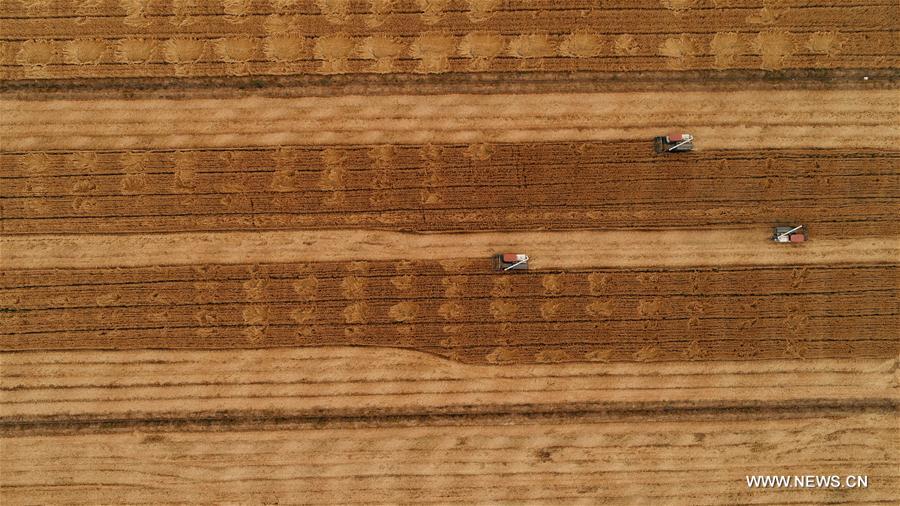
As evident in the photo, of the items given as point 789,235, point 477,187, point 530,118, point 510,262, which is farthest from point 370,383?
point 789,235

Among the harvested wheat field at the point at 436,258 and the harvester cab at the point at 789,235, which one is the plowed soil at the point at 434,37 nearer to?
the harvested wheat field at the point at 436,258

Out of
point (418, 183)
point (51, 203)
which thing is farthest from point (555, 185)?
point (51, 203)

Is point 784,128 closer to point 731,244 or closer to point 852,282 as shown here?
point 731,244

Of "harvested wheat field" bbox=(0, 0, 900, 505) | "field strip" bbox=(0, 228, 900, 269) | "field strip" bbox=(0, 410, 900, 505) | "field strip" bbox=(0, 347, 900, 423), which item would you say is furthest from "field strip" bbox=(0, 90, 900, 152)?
"field strip" bbox=(0, 410, 900, 505)

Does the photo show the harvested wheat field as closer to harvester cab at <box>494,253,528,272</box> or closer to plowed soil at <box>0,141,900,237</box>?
plowed soil at <box>0,141,900,237</box>

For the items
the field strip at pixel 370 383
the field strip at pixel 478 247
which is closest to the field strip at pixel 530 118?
the field strip at pixel 478 247
